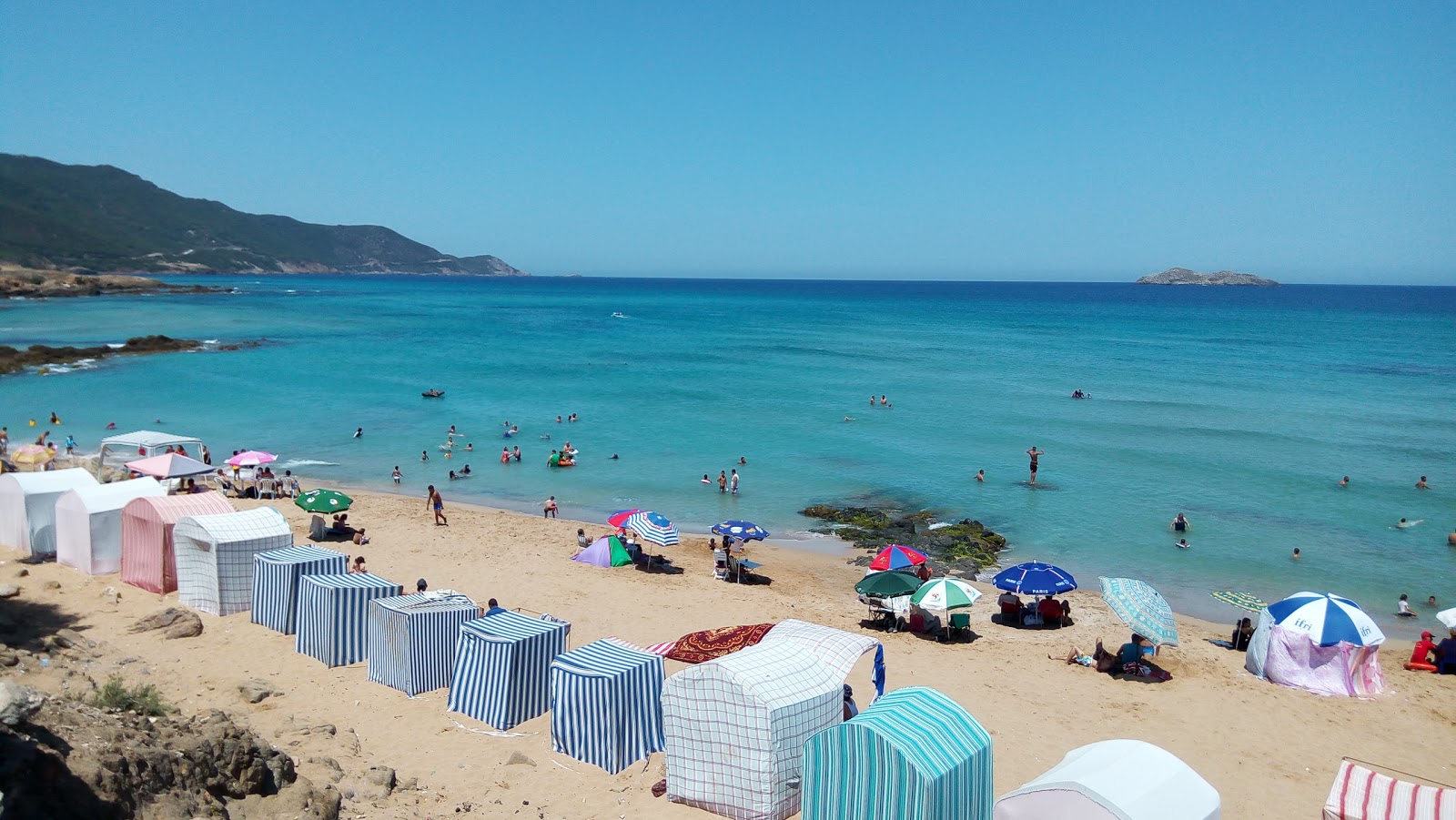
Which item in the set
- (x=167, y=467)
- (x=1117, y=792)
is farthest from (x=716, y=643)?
(x=167, y=467)

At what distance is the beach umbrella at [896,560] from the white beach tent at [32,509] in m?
14.7

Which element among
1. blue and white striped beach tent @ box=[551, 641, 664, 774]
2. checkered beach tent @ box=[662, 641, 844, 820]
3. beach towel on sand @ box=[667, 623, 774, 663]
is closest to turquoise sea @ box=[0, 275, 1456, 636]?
beach towel on sand @ box=[667, 623, 774, 663]

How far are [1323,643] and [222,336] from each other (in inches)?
2846

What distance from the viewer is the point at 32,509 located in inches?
623

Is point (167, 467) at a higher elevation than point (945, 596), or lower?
higher

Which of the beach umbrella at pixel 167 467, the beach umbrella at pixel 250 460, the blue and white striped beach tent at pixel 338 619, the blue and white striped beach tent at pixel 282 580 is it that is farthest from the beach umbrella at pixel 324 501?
the blue and white striped beach tent at pixel 338 619

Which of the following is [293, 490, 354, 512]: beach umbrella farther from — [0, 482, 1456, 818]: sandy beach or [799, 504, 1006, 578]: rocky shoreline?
[799, 504, 1006, 578]: rocky shoreline

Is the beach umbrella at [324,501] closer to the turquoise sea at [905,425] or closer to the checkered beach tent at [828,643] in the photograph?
the turquoise sea at [905,425]

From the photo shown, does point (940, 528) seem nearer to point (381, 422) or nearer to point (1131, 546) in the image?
point (1131, 546)

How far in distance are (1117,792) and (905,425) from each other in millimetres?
31296

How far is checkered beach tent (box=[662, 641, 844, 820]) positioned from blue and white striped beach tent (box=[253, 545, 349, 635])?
686cm

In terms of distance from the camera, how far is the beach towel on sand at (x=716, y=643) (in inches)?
461

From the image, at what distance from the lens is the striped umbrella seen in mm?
14648

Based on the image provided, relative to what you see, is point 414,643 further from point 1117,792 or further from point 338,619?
point 1117,792
